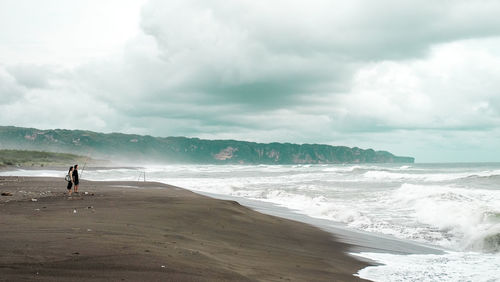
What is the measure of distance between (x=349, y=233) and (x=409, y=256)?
3802mm

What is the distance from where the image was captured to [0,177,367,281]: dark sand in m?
5.40

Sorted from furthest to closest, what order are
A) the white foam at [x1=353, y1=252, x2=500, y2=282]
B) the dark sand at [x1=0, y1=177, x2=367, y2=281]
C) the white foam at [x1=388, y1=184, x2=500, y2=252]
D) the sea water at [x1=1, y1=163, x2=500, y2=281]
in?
the white foam at [x1=388, y1=184, x2=500, y2=252] < the sea water at [x1=1, y1=163, x2=500, y2=281] < the white foam at [x1=353, y1=252, x2=500, y2=282] < the dark sand at [x1=0, y1=177, x2=367, y2=281]

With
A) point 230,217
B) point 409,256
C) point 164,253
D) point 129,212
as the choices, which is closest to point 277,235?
point 230,217

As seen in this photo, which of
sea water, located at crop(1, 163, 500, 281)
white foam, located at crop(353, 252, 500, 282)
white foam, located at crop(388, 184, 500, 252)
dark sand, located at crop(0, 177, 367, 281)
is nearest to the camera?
dark sand, located at crop(0, 177, 367, 281)

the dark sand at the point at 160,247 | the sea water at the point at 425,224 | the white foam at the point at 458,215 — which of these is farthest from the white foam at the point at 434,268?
the white foam at the point at 458,215

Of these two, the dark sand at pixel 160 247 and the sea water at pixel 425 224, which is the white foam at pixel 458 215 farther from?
the dark sand at pixel 160 247

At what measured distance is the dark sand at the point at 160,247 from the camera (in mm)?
5402

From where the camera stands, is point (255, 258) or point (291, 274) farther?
point (255, 258)

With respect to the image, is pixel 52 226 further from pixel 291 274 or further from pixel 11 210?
pixel 291 274

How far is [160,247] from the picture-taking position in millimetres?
7184

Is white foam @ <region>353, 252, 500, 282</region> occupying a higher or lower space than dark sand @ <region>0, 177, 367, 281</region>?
lower

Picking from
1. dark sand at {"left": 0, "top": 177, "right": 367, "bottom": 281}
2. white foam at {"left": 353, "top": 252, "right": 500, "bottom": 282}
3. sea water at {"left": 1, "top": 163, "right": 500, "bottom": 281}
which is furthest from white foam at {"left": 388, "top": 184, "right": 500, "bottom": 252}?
dark sand at {"left": 0, "top": 177, "right": 367, "bottom": 281}

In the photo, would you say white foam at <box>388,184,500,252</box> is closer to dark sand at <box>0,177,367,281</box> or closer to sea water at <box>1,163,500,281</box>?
sea water at <box>1,163,500,281</box>

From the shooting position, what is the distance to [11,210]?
11.5 metres
